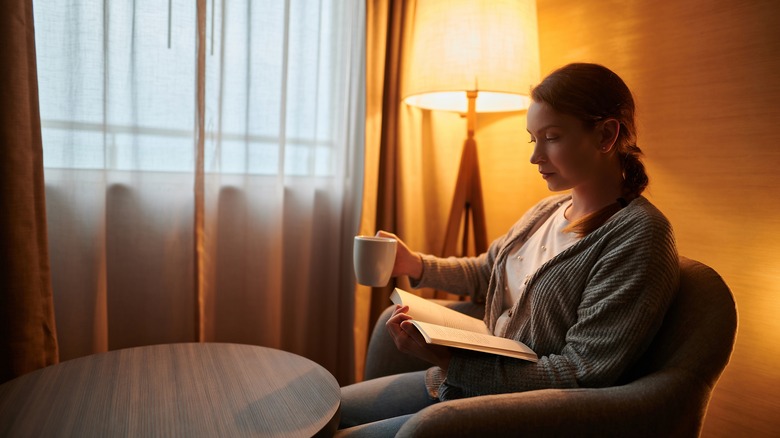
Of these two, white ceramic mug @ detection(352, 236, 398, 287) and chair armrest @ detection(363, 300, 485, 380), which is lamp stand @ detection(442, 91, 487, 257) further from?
white ceramic mug @ detection(352, 236, 398, 287)

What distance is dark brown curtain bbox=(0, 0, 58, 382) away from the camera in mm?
1227

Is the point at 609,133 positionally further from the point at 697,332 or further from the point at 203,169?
the point at 203,169

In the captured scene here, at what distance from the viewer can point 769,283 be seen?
1254 millimetres

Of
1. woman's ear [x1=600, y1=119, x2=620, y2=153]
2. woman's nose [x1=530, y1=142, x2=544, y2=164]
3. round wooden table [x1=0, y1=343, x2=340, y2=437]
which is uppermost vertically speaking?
woman's ear [x1=600, y1=119, x2=620, y2=153]

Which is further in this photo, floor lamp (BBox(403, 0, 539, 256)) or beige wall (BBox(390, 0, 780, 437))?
floor lamp (BBox(403, 0, 539, 256))

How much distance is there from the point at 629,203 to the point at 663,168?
59 cm

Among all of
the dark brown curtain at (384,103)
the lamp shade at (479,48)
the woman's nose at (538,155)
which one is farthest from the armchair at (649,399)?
the dark brown curtain at (384,103)

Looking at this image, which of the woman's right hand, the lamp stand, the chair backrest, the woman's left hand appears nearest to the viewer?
the chair backrest

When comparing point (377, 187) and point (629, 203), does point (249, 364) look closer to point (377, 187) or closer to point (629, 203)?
point (629, 203)

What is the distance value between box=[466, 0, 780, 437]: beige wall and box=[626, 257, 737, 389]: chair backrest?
1.72 ft

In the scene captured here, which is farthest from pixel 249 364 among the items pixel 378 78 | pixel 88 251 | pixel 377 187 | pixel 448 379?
pixel 378 78

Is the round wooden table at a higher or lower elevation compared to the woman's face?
lower

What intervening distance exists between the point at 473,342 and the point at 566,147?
0.45 m

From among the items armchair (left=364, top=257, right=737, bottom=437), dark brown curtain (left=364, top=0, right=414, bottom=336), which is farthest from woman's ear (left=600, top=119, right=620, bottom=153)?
dark brown curtain (left=364, top=0, right=414, bottom=336)
